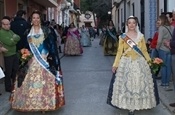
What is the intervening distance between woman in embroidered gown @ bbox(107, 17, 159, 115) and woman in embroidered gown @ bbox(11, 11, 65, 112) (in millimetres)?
991

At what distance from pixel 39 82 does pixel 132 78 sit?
150 centimetres

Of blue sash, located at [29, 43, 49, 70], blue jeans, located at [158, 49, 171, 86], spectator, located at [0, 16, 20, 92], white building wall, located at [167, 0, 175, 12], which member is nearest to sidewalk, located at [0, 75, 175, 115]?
blue jeans, located at [158, 49, 171, 86]

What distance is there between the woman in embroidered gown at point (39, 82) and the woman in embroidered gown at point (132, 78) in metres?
0.99

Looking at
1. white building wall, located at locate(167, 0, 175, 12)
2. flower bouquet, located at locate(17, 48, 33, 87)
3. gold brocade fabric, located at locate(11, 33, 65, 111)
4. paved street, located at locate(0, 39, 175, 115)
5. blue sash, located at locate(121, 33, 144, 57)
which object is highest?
white building wall, located at locate(167, 0, 175, 12)

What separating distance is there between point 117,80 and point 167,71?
295 centimetres

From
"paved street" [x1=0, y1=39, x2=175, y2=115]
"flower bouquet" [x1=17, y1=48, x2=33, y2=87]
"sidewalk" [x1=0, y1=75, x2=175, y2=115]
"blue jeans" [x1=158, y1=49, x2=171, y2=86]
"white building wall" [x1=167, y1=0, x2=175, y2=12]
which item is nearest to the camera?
"flower bouquet" [x1=17, y1=48, x2=33, y2=87]

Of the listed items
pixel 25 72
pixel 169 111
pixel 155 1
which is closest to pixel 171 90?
pixel 169 111

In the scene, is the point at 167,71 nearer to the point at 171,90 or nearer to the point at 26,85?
the point at 171,90

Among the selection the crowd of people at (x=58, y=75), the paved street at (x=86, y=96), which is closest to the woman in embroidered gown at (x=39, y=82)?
the crowd of people at (x=58, y=75)

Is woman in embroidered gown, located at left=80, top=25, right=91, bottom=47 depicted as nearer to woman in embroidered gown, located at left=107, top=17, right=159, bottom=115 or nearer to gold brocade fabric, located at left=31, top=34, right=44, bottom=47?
gold brocade fabric, located at left=31, top=34, right=44, bottom=47

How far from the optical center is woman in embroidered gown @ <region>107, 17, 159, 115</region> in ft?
21.1

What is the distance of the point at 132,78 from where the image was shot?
6418 mm

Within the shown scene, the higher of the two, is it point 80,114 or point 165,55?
point 165,55

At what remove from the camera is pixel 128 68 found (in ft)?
21.2
